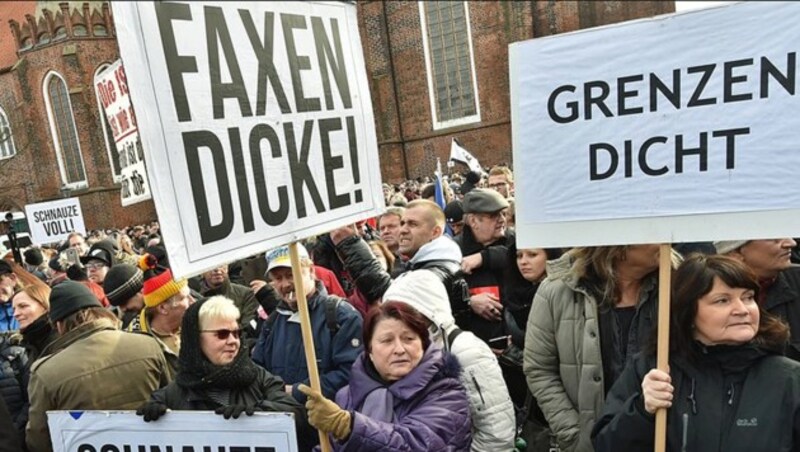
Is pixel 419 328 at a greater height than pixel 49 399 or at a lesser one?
greater

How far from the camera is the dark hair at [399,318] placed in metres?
2.02

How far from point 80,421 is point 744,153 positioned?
238cm

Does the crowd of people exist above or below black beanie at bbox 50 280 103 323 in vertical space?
below

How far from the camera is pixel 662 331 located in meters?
1.63

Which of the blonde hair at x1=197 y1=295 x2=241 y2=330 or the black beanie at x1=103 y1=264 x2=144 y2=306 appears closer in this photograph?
the blonde hair at x1=197 y1=295 x2=241 y2=330

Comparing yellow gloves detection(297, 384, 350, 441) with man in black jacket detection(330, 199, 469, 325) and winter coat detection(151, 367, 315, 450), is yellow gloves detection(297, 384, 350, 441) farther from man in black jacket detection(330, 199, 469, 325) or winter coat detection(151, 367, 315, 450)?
man in black jacket detection(330, 199, 469, 325)

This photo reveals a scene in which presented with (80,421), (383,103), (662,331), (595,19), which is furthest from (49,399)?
(595,19)

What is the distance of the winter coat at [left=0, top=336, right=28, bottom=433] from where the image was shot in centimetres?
282

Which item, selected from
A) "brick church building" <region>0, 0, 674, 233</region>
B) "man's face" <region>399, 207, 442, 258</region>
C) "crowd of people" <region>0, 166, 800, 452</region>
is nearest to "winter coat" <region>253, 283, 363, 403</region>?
"crowd of people" <region>0, 166, 800, 452</region>

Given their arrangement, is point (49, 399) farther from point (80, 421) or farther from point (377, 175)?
point (377, 175)

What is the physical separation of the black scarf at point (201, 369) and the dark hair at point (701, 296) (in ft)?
4.80

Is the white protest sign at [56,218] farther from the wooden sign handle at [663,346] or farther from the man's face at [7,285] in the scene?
the wooden sign handle at [663,346]

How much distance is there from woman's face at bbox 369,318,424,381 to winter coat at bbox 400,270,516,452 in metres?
0.13

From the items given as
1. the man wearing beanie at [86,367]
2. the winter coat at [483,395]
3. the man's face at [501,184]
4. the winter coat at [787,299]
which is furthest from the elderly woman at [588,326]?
the man's face at [501,184]
